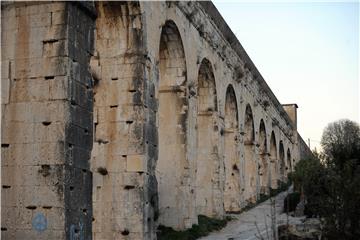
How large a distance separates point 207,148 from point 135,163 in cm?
682

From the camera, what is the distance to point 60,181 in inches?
312

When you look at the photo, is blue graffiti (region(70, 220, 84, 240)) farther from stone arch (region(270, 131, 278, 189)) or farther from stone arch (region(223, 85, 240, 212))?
stone arch (region(270, 131, 278, 189))

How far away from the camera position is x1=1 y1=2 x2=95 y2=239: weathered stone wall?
7965mm

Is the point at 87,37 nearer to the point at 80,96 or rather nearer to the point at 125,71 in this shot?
the point at 80,96

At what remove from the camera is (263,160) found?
2934 centimetres

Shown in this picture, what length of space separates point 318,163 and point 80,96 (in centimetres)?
481

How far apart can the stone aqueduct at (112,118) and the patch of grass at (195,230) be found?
0.69 feet

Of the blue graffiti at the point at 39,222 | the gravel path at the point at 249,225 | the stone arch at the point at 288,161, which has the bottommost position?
the gravel path at the point at 249,225

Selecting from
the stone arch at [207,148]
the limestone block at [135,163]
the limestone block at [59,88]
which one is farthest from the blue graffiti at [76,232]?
the stone arch at [207,148]

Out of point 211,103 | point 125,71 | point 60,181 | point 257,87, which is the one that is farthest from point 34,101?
point 257,87

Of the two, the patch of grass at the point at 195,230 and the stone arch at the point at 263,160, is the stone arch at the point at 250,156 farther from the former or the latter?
the patch of grass at the point at 195,230

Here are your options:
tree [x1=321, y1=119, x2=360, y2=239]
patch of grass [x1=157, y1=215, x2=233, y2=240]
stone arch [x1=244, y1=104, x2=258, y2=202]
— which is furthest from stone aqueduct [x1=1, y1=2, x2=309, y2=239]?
tree [x1=321, y1=119, x2=360, y2=239]

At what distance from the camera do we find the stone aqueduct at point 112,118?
8.09 m

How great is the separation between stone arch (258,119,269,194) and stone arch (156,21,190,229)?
14580 mm
